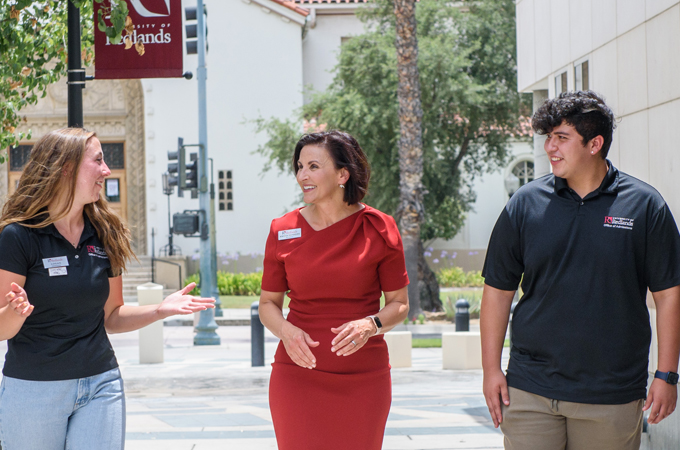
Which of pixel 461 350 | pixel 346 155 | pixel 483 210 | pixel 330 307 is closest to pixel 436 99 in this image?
pixel 483 210

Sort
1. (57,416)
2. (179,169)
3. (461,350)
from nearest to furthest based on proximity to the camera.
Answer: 1. (57,416)
2. (461,350)
3. (179,169)

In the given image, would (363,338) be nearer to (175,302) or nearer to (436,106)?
(175,302)

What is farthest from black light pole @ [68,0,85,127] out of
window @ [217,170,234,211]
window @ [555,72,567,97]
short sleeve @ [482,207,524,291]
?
window @ [217,170,234,211]

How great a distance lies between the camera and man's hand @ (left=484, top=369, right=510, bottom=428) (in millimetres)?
3383

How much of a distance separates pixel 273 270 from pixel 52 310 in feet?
3.28

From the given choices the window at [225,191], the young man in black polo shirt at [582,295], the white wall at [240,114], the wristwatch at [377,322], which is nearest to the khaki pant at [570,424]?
the young man in black polo shirt at [582,295]

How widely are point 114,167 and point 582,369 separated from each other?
29.7 m

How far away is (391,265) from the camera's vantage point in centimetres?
367

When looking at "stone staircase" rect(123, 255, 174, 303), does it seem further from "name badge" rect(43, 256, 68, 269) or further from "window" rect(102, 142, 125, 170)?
"name badge" rect(43, 256, 68, 269)

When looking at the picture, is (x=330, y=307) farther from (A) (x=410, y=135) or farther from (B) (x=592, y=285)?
(A) (x=410, y=135)

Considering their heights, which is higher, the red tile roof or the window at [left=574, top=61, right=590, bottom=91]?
the red tile roof

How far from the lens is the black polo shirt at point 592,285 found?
3.22 meters

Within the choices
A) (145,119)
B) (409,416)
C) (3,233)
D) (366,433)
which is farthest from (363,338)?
(145,119)

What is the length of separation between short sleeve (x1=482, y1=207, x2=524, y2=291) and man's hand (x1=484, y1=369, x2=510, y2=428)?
1.25 ft
